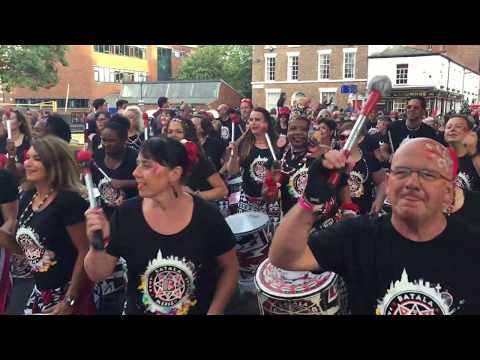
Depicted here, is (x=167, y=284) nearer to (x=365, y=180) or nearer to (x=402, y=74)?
(x=365, y=180)

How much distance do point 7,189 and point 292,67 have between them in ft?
126

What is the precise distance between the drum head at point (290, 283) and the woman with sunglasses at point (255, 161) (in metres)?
1.99

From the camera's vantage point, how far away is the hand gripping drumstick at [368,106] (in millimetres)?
2031

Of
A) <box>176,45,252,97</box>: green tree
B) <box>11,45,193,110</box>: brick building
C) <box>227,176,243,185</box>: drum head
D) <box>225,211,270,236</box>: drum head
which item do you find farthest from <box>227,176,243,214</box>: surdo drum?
<box>176,45,252,97</box>: green tree

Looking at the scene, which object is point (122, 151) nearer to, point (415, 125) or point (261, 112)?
point (261, 112)

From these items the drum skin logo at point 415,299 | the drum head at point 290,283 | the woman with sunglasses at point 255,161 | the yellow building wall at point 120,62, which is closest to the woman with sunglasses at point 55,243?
the drum head at point 290,283

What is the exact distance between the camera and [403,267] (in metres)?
2.11

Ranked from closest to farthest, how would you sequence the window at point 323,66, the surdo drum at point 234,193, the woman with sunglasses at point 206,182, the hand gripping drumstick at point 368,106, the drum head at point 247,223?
the hand gripping drumstick at point 368,106 < the woman with sunglasses at point 206,182 < the drum head at point 247,223 < the surdo drum at point 234,193 < the window at point 323,66

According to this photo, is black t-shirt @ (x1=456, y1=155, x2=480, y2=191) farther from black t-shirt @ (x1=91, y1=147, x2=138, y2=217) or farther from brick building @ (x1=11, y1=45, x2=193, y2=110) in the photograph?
brick building @ (x1=11, y1=45, x2=193, y2=110)

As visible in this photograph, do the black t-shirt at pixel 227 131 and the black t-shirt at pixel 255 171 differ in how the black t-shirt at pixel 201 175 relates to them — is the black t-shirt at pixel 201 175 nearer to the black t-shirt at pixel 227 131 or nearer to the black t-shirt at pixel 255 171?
the black t-shirt at pixel 255 171

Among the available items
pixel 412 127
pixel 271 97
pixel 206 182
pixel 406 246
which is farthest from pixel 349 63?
pixel 406 246

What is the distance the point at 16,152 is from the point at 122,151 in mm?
2155
